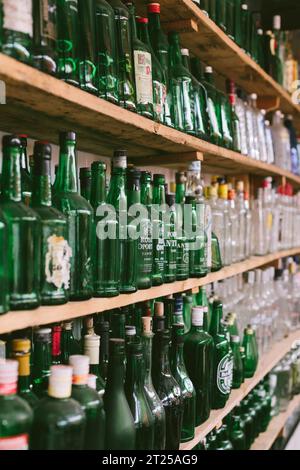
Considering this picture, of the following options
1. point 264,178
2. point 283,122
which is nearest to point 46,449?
point 264,178

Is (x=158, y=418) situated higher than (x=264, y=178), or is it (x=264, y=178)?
(x=264, y=178)

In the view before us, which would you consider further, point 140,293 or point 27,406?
point 140,293

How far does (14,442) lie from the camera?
1065 millimetres

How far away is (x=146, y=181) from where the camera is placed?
1723 mm

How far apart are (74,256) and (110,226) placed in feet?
0.52

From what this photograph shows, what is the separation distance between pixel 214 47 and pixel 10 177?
1.45m

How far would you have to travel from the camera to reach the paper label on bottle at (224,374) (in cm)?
215

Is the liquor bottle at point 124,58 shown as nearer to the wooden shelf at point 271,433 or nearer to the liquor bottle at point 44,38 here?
the liquor bottle at point 44,38

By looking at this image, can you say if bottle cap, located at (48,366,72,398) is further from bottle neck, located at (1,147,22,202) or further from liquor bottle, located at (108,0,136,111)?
liquor bottle, located at (108,0,136,111)

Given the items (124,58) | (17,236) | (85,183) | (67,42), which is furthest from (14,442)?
(124,58)

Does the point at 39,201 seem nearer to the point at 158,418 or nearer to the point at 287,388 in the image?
the point at 158,418

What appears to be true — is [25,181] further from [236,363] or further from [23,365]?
[236,363]

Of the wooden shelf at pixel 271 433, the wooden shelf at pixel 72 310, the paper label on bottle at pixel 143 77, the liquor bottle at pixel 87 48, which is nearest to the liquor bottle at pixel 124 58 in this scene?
the paper label on bottle at pixel 143 77

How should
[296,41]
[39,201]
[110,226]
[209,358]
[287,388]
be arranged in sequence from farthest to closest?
1. [296,41]
2. [287,388]
3. [209,358]
4. [110,226]
5. [39,201]
